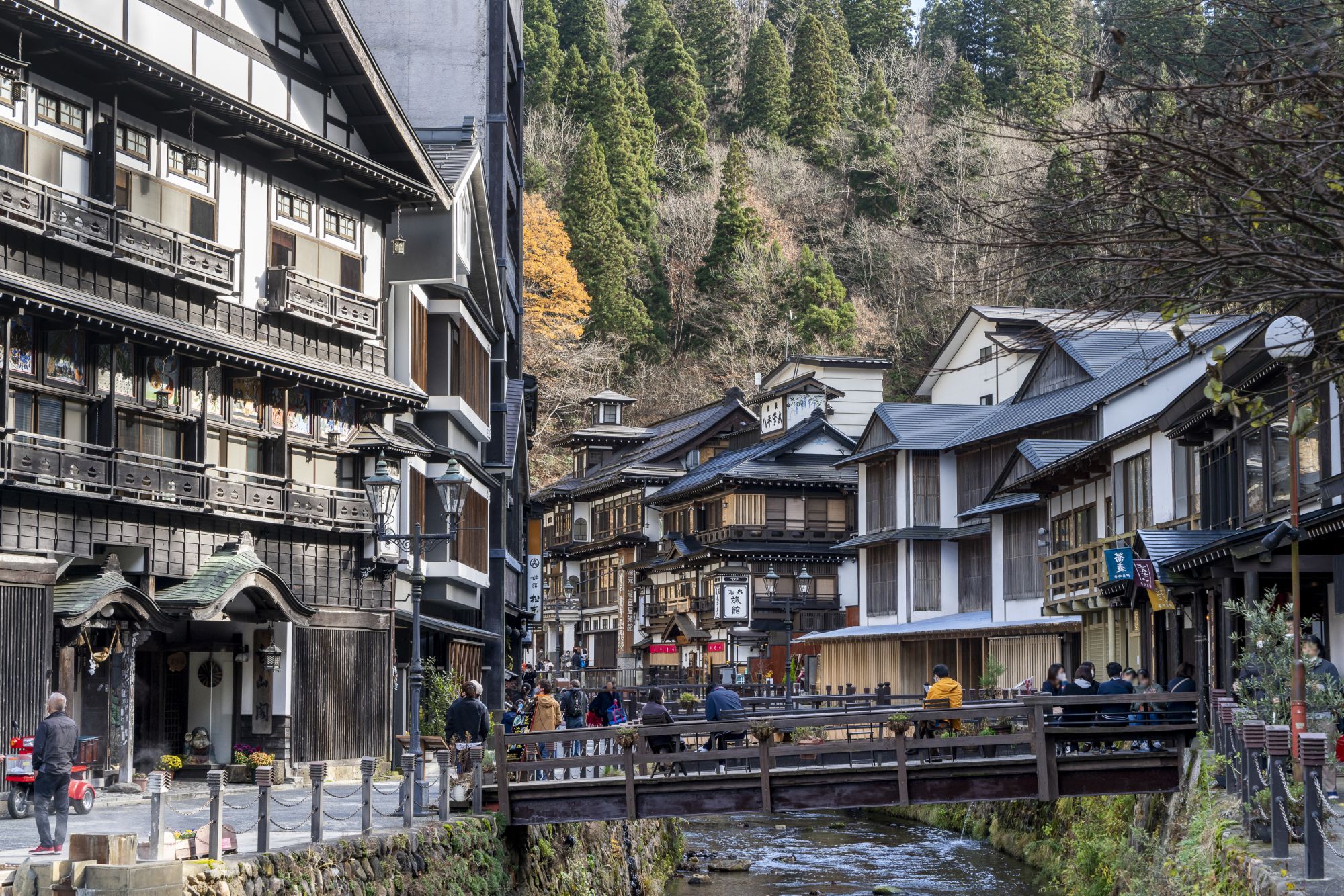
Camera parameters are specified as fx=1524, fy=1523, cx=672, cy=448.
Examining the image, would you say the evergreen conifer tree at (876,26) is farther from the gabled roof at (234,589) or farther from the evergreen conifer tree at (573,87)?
the gabled roof at (234,589)

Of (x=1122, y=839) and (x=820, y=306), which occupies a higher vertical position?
(x=820, y=306)

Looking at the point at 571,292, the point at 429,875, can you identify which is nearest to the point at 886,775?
the point at 429,875

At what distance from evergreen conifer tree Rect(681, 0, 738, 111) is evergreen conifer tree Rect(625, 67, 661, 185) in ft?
31.1

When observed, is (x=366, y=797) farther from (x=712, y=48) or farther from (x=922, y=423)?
(x=712, y=48)

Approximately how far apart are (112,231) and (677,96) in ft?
229

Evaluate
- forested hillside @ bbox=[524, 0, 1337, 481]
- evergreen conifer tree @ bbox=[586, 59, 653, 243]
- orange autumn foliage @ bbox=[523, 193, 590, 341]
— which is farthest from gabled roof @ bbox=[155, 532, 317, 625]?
evergreen conifer tree @ bbox=[586, 59, 653, 243]

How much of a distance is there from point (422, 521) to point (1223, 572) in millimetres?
16173

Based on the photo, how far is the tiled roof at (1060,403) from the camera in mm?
37031

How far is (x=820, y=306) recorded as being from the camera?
74812 mm

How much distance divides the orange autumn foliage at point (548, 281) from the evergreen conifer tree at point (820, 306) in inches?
446

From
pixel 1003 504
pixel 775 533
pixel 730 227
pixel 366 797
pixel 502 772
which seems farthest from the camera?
pixel 730 227

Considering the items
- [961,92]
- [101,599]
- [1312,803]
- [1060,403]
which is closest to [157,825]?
[101,599]

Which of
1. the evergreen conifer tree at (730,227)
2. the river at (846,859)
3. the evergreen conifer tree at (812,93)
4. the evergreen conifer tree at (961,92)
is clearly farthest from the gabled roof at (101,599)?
the evergreen conifer tree at (812,93)

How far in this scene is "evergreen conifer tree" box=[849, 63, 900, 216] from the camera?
7825 cm
